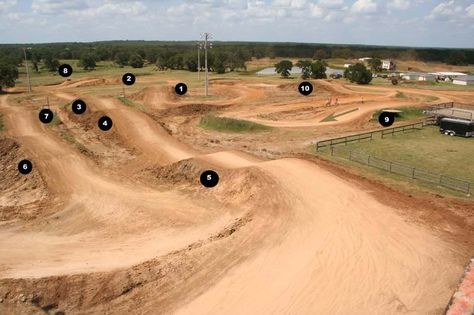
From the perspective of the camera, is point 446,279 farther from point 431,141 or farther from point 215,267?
point 431,141

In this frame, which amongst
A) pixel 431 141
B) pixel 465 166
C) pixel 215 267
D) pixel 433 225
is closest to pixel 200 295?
pixel 215 267

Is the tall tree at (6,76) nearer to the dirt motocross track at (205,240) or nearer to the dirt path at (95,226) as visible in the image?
the dirt motocross track at (205,240)

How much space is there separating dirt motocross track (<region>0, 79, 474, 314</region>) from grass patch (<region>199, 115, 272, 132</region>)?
885 centimetres

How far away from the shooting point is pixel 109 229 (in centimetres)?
2630

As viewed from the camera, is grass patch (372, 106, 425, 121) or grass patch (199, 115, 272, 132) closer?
grass patch (199, 115, 272, 132)

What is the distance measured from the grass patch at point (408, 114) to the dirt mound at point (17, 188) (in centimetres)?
3893

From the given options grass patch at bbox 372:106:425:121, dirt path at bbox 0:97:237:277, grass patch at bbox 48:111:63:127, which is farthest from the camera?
grass patch at bbox 372:106:425:121

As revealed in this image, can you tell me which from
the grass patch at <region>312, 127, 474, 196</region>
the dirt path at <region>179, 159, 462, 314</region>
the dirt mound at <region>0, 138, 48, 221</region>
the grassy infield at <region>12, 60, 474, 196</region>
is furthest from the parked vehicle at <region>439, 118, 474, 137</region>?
the dirt mound at <region>0, 138, 48, 221</region>

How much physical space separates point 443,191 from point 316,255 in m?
12.6

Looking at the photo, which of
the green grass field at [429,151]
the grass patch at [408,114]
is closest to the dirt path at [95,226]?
the green grass field at [429,151]

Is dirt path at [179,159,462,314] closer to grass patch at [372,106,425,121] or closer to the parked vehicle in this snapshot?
the parked vehicle

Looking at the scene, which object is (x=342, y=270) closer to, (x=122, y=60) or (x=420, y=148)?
(x=420, y=148)

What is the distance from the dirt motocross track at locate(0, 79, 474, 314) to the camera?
698 inches

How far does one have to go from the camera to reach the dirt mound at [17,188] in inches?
1144
